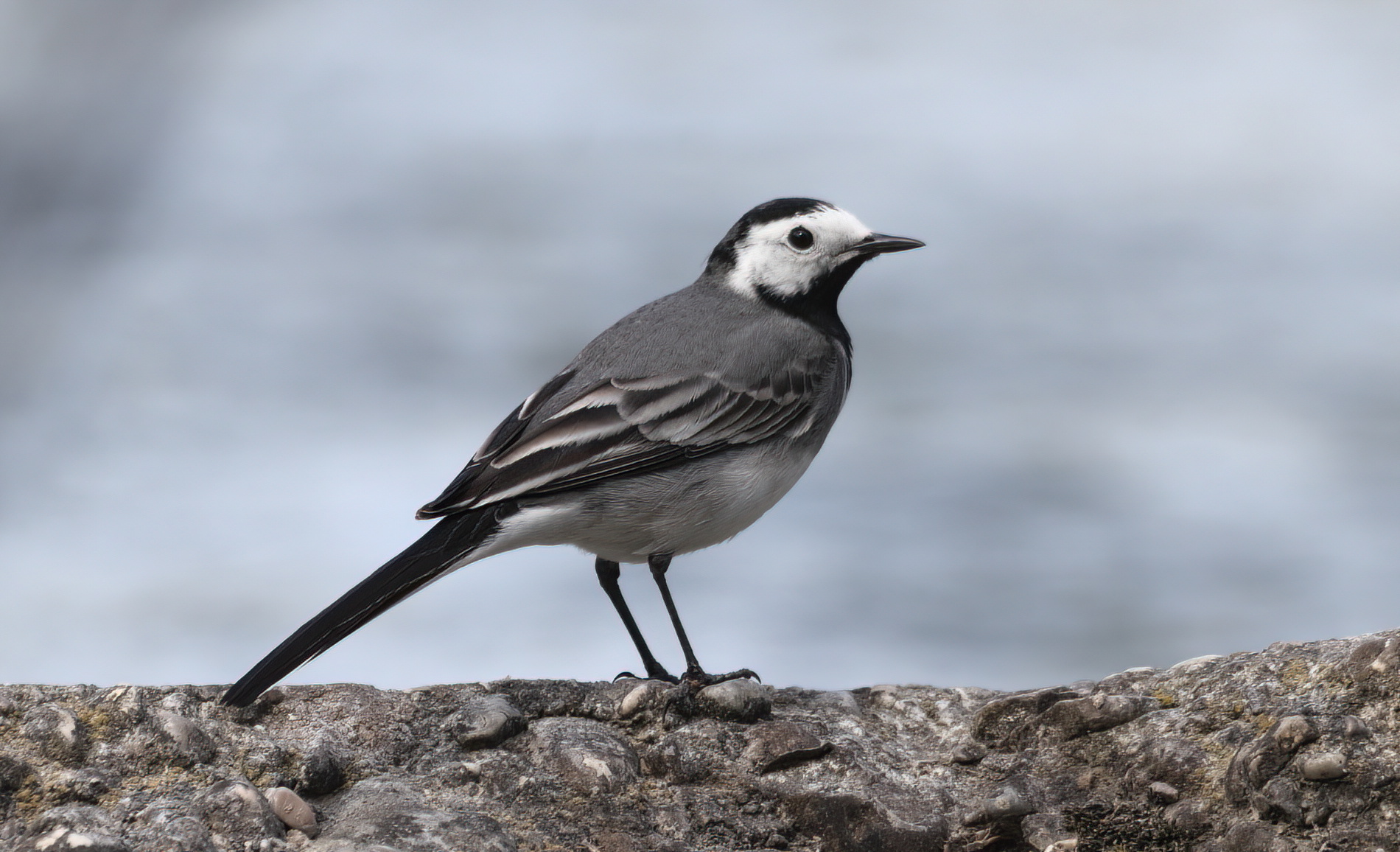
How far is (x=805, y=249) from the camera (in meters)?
6.41

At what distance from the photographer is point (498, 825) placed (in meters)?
3.58

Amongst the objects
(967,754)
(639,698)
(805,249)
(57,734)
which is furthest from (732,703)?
(805,249)

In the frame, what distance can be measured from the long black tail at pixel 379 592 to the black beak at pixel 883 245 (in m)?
2.44

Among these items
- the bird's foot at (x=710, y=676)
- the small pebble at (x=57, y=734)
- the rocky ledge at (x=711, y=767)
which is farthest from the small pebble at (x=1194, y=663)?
the small pebble at (x=57, y=734)

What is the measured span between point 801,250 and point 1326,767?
3.77m

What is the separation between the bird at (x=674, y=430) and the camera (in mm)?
5055

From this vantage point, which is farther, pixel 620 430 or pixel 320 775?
pixel 620 430

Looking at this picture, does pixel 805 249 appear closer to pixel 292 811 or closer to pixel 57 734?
pixel 292 811

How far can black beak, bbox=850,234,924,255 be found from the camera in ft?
20.9

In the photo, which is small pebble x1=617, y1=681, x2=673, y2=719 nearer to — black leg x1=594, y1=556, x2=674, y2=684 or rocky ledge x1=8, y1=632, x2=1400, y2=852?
rocky ledge x1=8, y1=632, x2=1400, y2=852

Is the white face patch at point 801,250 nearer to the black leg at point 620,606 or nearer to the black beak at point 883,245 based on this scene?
the black beak at point 883,245

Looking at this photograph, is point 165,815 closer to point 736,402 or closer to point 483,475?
point 483,475

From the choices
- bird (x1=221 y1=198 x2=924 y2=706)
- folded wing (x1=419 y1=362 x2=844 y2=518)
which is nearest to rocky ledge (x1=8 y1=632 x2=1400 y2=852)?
bird (x1=221 y1=198 x2=924 y2=706)

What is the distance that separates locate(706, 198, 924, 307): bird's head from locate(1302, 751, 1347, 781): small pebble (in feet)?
11.7
